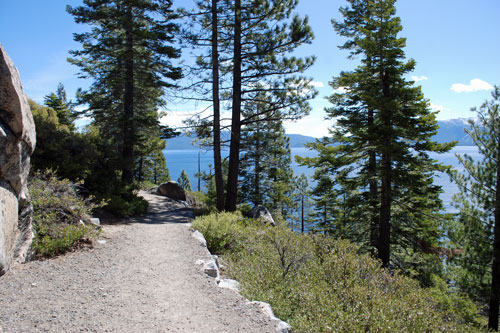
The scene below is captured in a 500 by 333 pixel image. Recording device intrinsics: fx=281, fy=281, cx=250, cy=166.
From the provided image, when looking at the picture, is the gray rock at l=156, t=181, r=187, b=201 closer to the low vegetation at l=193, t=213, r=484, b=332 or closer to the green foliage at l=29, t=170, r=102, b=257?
the low vegetation at l=193, t=213, r=484, b=332

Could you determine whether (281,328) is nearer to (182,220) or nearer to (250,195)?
(182,220)

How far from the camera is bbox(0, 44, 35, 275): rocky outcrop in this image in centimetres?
435

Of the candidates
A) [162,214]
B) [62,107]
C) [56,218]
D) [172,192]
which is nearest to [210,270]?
[56,218]

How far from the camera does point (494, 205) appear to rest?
346 inches

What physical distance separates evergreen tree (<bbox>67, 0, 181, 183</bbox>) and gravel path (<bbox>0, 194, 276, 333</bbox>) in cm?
606

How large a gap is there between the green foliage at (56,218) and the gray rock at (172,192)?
377 inches

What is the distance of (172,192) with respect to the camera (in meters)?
16.5

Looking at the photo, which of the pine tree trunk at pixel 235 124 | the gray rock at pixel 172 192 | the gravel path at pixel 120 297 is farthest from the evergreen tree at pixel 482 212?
the gray rock at pixel 172 192

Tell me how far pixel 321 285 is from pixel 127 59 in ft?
40.1

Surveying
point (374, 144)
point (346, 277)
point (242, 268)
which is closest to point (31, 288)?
point (242, 268)

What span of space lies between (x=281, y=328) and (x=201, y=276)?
1.96m

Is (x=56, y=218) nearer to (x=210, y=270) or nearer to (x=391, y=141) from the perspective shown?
(x=210, y=270)

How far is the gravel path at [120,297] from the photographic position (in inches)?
132

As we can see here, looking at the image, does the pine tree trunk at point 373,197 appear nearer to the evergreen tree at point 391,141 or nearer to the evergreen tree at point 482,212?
the evergreen tree at point 391,141
